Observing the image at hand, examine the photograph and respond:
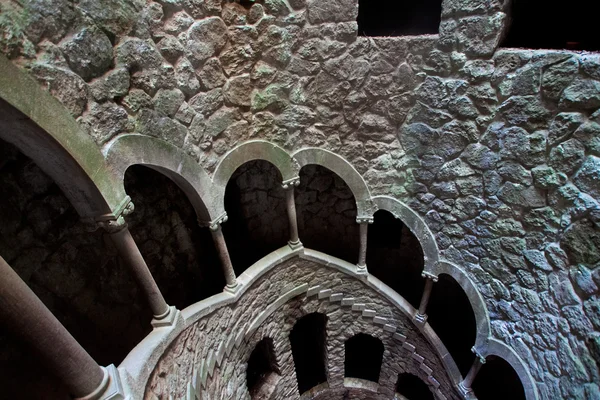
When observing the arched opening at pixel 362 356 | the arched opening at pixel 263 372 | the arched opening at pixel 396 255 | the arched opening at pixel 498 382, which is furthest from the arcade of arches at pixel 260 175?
the arched opening at pixel 362 356

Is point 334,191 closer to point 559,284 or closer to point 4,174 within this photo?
point 559,284

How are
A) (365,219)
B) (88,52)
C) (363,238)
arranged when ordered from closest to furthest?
(88,52)
(365,219)
(363,238)

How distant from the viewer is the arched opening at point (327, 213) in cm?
598

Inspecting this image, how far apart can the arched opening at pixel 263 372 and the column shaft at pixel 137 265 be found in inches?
107

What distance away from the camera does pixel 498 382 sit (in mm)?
6051

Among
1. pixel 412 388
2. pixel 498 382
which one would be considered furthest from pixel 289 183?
pixel 412 388

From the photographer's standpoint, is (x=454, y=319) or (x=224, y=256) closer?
(x=224, y=256)

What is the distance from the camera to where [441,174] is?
3969 millimetres

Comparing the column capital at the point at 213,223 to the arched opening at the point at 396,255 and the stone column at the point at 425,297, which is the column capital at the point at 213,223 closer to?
the stone column at the point at 425,297

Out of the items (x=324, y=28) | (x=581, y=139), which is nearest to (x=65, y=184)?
(x=324, y=28)

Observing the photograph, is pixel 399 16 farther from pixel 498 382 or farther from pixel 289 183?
pixel 498 382

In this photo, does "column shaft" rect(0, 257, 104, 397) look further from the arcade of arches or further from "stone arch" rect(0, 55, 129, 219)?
"stone arch" rect(0, 55, 129, 219)

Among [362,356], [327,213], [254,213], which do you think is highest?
[254,213]

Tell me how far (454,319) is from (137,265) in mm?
6213
